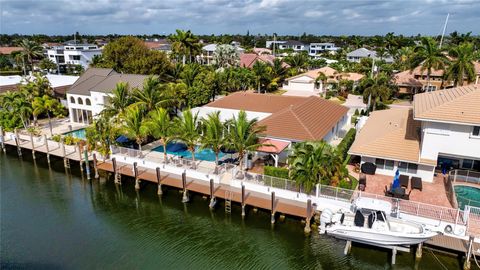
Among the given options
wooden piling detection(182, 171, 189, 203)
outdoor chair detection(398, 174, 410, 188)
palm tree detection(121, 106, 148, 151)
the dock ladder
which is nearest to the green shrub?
the dock ladder

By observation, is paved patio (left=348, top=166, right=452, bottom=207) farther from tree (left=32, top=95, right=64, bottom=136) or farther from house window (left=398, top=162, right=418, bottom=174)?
tree (left=32, top=95, right=64, bottom=136)

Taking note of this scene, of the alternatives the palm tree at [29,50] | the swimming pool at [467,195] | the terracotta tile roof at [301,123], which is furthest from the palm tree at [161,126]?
the palm tree at [29,50]

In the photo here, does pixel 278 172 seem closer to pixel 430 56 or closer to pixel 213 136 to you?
pixel 213 136

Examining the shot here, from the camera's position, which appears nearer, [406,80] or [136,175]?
[136,175]

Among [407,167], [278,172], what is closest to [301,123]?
[278,172]

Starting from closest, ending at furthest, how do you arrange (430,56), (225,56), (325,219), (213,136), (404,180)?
(325,219)
(404,180)
(213,136)
(430,56)
(225,56)

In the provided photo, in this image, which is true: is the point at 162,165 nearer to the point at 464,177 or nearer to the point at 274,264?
the point at 274,264


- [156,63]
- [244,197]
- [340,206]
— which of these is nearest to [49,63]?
[156,63]
